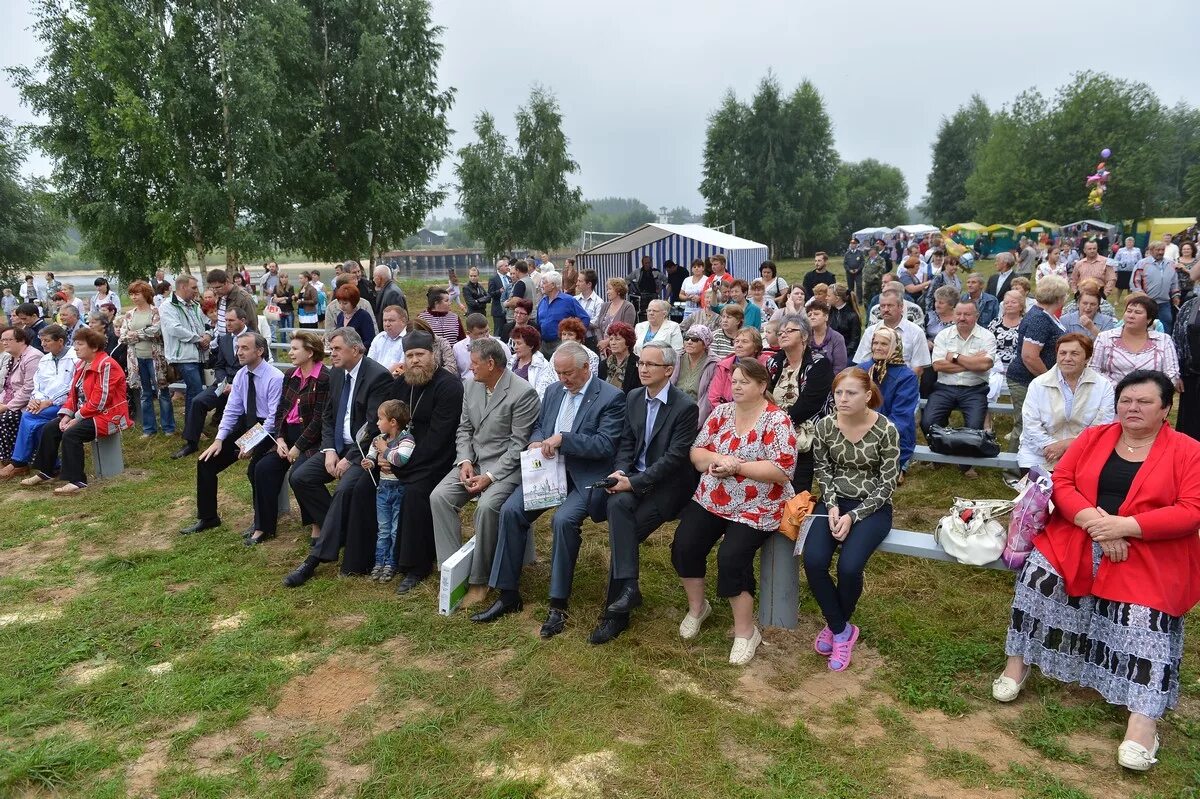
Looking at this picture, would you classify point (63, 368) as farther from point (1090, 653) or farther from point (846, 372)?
point (1090, 653)

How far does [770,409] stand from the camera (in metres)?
3.93

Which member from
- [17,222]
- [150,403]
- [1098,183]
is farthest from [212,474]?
[1098,183]

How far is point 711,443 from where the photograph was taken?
160 inches

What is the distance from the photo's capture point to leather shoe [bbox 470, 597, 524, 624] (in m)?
4.30

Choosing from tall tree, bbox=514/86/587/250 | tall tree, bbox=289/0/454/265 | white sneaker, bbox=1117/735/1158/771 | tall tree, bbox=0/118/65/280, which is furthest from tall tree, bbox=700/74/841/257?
white sneaker, bbox=1117/735/1158/771

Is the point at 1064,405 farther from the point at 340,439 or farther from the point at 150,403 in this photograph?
the point at 150,403

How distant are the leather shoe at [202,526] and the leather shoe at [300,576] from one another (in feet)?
4.62

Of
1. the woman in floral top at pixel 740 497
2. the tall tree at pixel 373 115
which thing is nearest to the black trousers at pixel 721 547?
the woman in floral top at pixel 740 497

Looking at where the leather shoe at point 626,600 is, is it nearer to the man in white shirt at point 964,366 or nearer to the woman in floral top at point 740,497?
the woman in floral top at point 740,497

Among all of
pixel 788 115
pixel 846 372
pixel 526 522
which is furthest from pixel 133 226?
pixel 788 115

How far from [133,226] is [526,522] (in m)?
19.0

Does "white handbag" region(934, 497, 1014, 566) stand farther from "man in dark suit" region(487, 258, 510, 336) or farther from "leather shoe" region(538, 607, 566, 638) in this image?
"man in dark suit" region(487, 258, 510, 336)

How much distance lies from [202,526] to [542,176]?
1354 inches

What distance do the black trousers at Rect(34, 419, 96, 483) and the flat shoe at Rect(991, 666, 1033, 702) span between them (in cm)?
748
